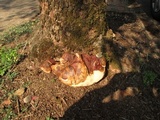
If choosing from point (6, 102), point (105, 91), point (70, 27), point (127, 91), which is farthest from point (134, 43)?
point (6, 102)

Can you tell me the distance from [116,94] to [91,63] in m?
0.57

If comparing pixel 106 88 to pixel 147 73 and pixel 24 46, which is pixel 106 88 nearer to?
pixel 147 73

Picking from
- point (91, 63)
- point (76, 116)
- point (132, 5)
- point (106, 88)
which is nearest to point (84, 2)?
point (91, 63)

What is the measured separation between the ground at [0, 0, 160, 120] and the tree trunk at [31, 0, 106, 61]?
28 cm

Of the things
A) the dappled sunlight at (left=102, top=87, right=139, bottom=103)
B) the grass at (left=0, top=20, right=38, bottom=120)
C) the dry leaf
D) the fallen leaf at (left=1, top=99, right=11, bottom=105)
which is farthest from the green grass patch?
the dappled sunlight at (left=102, top=87, right=139, bottom=103)

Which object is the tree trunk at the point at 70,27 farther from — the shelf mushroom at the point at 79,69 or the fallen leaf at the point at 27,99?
the fallen leaf at the point at 27,99

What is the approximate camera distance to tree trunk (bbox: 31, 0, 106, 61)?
367cm

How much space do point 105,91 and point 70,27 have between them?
1.04 meters

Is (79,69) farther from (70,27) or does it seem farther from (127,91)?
(127,91)

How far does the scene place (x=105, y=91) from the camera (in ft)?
12.4

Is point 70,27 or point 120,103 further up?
point 70,27

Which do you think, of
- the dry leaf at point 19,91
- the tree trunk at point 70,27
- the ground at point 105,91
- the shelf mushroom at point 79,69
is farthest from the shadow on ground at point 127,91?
the dry leaf at point 19,91

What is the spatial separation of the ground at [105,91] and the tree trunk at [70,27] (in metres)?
0.28

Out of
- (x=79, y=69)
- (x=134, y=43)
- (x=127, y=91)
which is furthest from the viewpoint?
(x=134, y=43)
